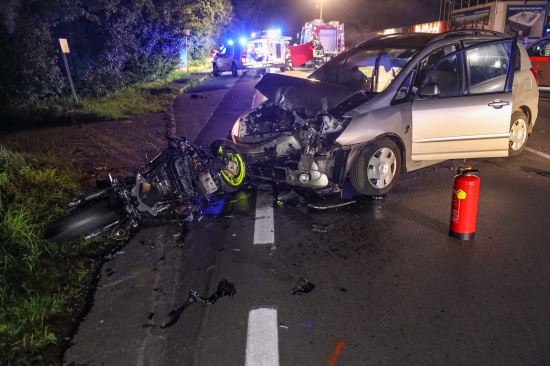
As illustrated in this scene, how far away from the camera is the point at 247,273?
408 centimetres

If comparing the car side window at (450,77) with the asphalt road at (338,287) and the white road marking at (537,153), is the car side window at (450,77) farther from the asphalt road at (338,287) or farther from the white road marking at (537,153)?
the white road marking at (537,153)

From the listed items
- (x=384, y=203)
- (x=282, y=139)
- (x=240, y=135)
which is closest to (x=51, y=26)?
(x=240, y=135)

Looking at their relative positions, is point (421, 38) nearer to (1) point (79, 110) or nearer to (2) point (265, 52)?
(1) point (79, 110)

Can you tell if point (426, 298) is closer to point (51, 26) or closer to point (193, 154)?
point (193, 154)

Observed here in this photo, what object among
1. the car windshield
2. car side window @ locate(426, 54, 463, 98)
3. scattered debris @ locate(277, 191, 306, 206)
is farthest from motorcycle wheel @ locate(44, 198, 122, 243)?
car side window @ locate(426, 54, 463, 98)

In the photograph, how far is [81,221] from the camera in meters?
4.71

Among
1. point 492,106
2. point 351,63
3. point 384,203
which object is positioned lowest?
point 384,203

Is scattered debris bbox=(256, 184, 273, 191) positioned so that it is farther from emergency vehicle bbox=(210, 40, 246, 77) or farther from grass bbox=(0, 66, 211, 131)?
emergency vehicle bbox=(210, 40, 246, 77)

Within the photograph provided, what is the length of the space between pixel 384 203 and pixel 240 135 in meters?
2.32

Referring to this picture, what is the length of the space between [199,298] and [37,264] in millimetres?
1809

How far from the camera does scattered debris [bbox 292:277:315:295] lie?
3.72m

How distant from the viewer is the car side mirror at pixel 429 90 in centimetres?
548

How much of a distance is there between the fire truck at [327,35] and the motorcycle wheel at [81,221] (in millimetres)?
27688

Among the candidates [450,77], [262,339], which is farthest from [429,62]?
[262,339]
